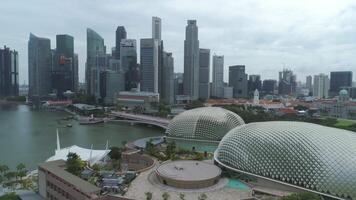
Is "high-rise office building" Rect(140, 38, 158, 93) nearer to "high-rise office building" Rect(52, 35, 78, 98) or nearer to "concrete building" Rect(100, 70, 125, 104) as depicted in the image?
"concrete building" Rect(100, 70, 125, 104)

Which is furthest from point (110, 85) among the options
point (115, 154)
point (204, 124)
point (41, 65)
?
point (115, 154)

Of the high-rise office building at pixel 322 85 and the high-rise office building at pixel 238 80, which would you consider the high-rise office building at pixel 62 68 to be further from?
the high-rise office building at pixel 322 85

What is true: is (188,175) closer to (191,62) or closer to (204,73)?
(191,62)

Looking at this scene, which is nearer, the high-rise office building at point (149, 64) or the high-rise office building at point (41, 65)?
the high-rise office building at point (149, 64)

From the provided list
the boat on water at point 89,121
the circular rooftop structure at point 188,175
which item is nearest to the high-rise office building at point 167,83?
the boat on water at point 89,121

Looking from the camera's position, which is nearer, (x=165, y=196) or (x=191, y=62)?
(x=165, y=196)

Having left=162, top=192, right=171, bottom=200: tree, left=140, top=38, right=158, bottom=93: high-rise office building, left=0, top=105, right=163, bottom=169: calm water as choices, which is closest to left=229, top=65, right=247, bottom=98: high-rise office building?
left=140, top=38, right=158, bottom=93: high-rise office building

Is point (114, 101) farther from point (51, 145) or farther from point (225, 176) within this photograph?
point (225, 176)
